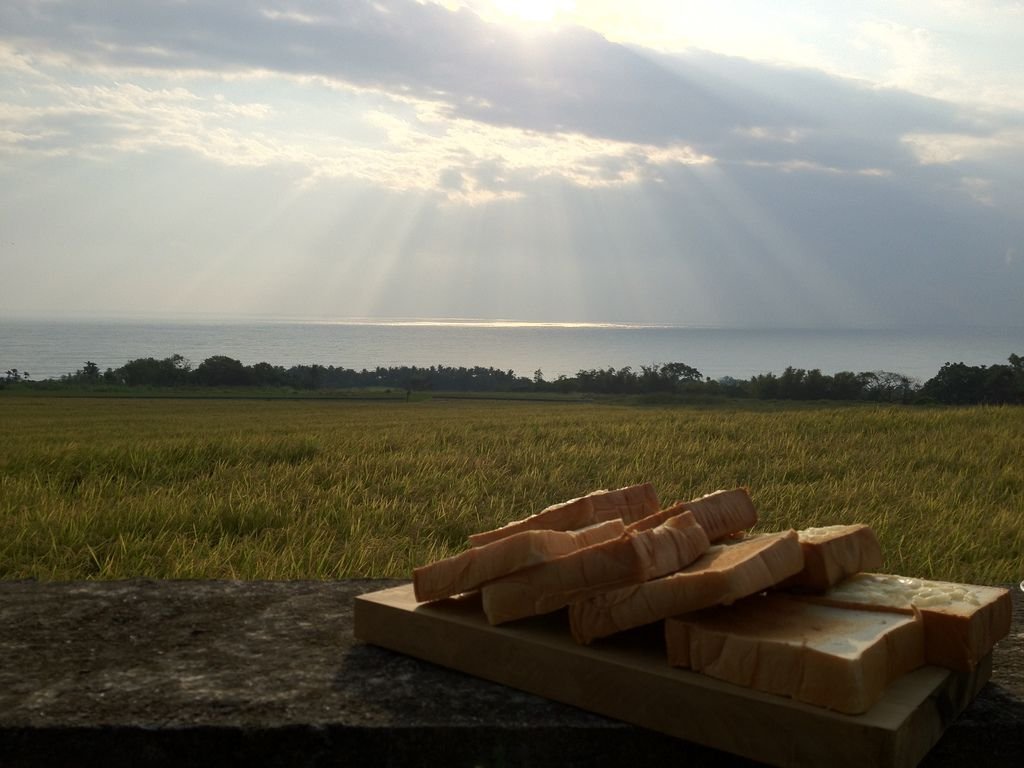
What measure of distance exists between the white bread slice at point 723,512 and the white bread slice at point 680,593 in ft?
0.77

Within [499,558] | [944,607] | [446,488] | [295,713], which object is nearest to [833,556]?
[944,607]

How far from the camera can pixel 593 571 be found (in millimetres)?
1714

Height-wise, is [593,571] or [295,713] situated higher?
[593,571]

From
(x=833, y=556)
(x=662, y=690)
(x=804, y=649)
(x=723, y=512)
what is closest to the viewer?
(x=804, y=649)

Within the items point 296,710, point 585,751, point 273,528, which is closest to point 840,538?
point 585,751

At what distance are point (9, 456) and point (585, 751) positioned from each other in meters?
8.97

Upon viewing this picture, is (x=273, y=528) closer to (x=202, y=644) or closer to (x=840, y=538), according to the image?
(x=202, y=644)

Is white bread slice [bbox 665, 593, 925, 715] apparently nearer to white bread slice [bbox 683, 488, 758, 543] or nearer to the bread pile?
the bread pile

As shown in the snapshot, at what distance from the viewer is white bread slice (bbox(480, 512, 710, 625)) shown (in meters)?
1.69

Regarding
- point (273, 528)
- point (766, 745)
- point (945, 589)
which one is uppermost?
point (945, 589)

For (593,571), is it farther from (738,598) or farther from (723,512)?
(723,512)

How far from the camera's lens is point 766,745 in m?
1.52

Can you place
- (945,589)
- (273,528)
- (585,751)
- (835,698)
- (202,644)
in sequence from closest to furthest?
(835,698)
(585,751)
(945,589)
(202,644)
(273,528)

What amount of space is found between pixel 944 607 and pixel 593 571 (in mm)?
734
